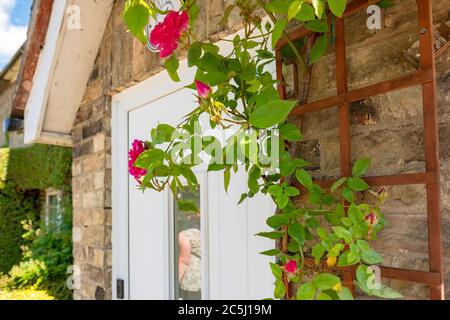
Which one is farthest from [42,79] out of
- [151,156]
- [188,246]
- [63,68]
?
[151,156]

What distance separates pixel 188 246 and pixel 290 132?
1.14 metres

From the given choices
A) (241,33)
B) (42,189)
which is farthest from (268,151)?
(42,189)

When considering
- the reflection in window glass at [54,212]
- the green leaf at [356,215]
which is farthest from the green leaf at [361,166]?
the reflection in window glass at [54,212]

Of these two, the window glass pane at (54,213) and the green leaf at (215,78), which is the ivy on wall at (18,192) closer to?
the window glass pane at (54,213)

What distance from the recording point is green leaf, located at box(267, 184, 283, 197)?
41.1 inches

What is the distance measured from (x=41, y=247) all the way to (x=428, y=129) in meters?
6.48

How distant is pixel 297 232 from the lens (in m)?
1.03

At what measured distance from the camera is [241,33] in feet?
5.06

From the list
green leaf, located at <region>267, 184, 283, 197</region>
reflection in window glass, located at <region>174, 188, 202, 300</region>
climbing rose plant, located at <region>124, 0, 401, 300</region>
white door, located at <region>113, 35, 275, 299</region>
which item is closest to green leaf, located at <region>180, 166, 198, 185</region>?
climbing rose plant, located at <region>124, 0, 401, 300</region>

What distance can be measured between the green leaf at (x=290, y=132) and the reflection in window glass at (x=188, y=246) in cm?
94

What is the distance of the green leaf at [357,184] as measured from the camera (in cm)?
101

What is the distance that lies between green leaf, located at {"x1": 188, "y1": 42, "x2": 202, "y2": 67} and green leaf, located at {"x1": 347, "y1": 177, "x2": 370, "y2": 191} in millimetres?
522

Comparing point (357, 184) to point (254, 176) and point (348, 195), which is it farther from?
Result: point (254, 176)

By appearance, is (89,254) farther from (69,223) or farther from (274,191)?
(69,223)
